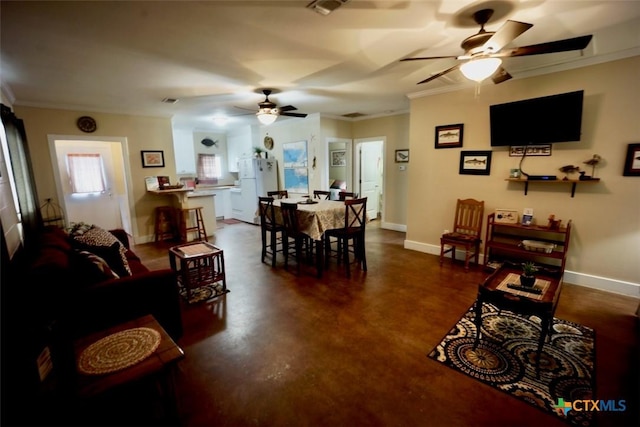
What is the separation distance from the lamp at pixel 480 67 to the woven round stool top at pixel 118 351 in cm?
296

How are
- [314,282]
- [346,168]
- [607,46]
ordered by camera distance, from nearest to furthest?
1. [607,46]
2. [314,282]
3. [346,168]

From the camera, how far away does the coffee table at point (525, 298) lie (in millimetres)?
1923

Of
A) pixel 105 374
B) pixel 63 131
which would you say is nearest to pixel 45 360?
pixel 105 374

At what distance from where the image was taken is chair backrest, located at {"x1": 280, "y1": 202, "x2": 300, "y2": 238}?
3.74 meters

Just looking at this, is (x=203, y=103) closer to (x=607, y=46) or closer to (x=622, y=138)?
(x=607, y=46)

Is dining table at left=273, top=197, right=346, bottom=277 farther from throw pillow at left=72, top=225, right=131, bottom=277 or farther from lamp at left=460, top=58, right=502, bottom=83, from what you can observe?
lamp at left=460, top=58, right=502, bottom=83

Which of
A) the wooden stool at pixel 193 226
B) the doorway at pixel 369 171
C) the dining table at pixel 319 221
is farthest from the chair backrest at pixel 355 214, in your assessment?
the wooden stool at pixel 193 226

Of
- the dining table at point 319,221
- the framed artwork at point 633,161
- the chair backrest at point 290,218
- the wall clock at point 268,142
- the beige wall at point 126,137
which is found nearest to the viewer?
the framed artwork at point 633,161

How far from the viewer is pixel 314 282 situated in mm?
3570

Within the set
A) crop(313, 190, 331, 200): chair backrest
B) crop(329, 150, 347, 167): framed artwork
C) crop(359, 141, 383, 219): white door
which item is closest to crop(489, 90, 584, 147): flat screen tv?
crop(313, 190, 331, 200): chair backrest

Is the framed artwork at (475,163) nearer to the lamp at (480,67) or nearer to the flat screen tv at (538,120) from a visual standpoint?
the flat screen tv at (538,120)

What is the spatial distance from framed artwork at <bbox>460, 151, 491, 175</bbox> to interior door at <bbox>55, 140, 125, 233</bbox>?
6455mm

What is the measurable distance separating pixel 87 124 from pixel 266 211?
3.55 meters

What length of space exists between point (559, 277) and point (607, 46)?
2.35 meters
